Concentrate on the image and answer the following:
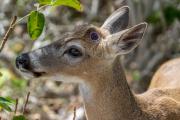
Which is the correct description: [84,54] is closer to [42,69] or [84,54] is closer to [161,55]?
[42,69]

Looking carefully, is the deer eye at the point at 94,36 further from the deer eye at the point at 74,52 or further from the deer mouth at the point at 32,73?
the deer mouth at the point at 32,73

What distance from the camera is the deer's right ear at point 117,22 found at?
19.9ft

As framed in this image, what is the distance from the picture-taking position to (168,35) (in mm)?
10555

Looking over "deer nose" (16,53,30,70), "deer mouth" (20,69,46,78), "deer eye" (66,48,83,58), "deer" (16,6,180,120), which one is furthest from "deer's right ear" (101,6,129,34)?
A: "deer nose" (16,53,30,70)

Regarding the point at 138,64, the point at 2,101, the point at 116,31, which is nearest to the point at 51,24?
the point at 138,64

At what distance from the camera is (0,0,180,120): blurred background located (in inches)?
364

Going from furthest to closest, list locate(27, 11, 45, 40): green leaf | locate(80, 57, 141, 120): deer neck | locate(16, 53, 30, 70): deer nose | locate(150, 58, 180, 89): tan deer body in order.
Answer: locate(150, 58, 180, 89): tan deer body
locate(80, 57, 141, 120): deer neck
locate(16, 53, 30, 70): deer nose
locate(27, 11, 45, 40): green leaf

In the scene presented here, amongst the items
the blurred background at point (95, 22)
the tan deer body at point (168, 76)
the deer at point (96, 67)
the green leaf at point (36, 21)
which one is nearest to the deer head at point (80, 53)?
the deer at point (96, 67)

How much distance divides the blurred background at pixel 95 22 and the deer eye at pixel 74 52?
3345 millimetres

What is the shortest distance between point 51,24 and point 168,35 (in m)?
1.93

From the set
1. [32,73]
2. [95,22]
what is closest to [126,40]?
[32,73]

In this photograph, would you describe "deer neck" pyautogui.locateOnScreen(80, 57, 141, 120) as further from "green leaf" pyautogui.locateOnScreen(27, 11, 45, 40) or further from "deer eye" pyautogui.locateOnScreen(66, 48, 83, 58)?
"green leaf" pyautogui.locateOnScreen(27, 11, 45, 40)

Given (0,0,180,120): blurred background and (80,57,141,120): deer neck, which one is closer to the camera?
(80,57,141,120): deer neck

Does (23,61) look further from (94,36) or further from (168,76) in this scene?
(168,76)
